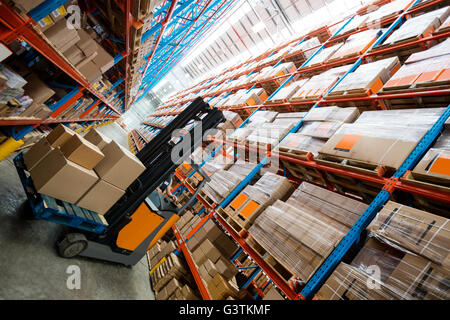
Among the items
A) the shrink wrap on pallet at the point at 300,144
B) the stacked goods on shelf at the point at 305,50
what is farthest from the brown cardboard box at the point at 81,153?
the stacked goods on shelf at the point at 305,50

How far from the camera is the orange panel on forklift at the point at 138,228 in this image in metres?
3.06

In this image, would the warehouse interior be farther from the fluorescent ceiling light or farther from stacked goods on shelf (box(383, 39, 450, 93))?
the fluorescent ceiling light

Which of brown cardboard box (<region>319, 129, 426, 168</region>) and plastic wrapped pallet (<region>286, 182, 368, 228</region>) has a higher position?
brown cardboard box (<region>319, 129, 426, 168</region>)

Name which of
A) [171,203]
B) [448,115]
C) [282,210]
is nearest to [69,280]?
[171,203]

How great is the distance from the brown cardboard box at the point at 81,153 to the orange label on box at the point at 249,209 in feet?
6.67

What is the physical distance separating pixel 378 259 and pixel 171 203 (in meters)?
3.01

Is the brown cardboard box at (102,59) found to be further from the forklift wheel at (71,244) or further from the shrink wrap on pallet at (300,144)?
the shrink wrap on pallet at (300,144)

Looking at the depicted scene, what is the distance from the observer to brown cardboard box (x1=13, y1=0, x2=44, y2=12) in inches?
79.0

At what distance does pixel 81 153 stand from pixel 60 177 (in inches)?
13.2

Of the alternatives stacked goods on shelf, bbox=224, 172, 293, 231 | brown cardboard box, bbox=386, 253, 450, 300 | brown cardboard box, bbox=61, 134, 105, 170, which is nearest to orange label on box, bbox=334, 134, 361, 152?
stacked goods on shelf, bbox=224, 172, 293, 231

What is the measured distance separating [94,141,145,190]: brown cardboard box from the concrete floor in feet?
3.43

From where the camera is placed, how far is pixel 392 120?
2475mm

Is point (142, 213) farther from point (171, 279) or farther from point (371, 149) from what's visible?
point (371, 149)

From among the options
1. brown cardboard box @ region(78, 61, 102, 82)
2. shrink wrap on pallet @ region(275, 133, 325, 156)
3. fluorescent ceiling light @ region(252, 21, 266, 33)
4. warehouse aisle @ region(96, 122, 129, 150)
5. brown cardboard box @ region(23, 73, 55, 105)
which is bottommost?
warehouse aisle @ region(96, 122, 129, 150)
